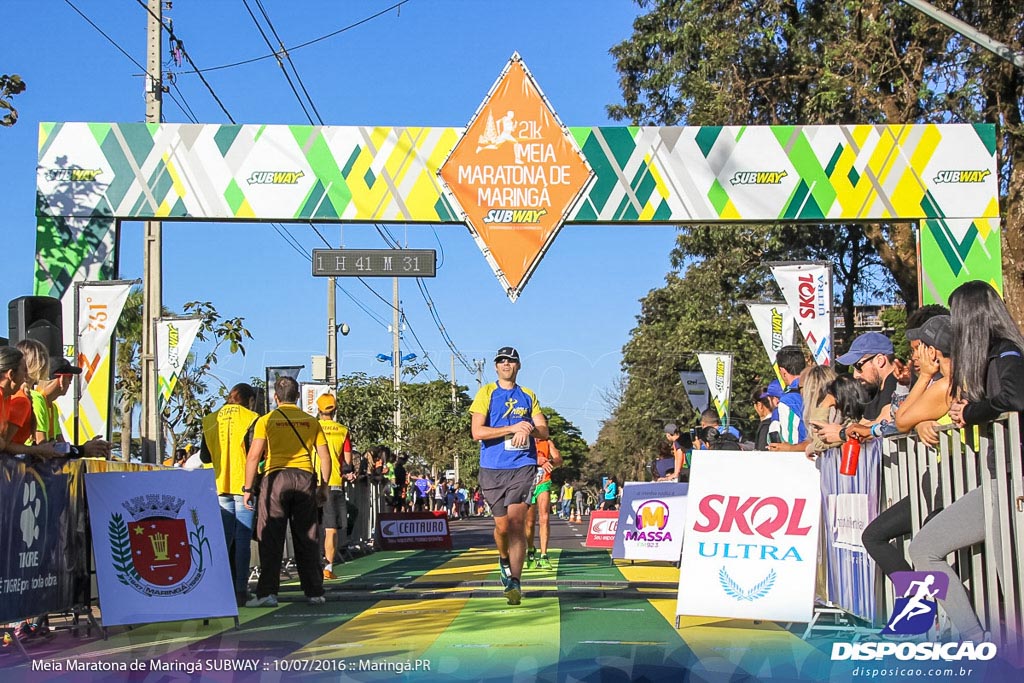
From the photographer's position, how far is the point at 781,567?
768cm

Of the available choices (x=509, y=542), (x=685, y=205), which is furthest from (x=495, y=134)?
(x=509, y=542)

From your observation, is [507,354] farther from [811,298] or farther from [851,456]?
[811,298]

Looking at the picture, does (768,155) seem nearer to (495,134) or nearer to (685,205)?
(685,205)

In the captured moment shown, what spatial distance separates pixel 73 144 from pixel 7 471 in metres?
7.94

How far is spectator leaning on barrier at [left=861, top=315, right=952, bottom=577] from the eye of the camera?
650 cm

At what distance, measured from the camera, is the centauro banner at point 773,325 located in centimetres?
1870

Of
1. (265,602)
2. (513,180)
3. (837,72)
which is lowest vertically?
(265,602)

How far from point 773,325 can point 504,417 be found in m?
10.1

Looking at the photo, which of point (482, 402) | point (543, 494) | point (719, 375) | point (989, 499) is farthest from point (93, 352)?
point (719, 375)

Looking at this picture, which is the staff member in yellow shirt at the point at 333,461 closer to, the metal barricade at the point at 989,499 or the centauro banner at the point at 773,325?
the centauro banner at the point at 773,325

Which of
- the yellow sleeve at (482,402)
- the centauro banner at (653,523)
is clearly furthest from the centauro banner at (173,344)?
the yellow sleeve at (482,402)

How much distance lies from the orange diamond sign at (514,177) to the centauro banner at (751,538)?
642 cm

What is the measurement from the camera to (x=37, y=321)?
35.4ft

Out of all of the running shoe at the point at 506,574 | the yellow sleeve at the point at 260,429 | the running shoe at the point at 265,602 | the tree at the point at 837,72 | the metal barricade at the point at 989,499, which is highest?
the tree at the point at 837,72
